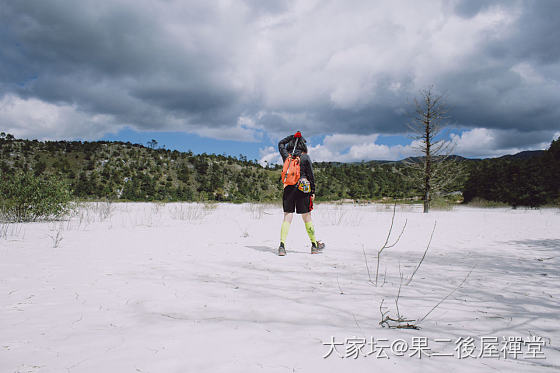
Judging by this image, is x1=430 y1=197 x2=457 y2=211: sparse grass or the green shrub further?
x1=430 y1=197 x2=457 y2=211: sparse grass

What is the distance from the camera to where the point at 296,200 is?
17.1ft

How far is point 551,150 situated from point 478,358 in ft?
101

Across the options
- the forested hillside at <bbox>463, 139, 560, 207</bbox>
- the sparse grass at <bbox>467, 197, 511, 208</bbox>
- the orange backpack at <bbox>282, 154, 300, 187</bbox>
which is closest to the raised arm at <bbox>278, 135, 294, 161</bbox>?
the orange backpack at <bbox>282, 154, 300, 187</bbox>

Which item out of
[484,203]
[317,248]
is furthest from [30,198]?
[484,203]

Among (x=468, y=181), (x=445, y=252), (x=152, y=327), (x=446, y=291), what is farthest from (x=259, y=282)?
(x=468, y=181)

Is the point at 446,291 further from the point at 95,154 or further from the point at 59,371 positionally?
the point at 95,154

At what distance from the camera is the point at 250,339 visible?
1.88 m

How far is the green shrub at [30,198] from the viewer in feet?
29.8

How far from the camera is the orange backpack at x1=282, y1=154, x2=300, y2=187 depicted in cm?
510

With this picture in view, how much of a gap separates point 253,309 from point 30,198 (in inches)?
417

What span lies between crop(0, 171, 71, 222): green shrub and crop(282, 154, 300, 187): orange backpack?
29.6 feet

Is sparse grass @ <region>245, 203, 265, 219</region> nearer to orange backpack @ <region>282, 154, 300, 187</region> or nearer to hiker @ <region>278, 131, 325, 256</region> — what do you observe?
hiker @ <region>278, 131, 325, 256</region>

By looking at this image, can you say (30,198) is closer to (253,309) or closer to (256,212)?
(256,212)

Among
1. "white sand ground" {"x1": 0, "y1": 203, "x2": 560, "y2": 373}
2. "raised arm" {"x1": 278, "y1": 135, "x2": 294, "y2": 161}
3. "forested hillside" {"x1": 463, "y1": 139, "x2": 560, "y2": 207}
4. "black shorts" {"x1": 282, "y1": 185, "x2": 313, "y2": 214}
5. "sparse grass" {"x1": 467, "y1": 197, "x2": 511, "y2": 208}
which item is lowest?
"white sand ground" {"x1": 0, "y1": 203, "x2": 560, "y2": 373}
